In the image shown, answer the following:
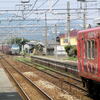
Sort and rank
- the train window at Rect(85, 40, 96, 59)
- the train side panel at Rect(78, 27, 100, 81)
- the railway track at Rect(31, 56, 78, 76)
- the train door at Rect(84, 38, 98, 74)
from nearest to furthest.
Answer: the train side panel at Rect(78, 27, 100, 81) → the train door at Rect(84, 38, 98, 74) → the train window at Rect(85, 40, 96, 59) → the railway track at Rect(31, 56, 78, 76)

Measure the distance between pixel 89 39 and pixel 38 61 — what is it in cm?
3948

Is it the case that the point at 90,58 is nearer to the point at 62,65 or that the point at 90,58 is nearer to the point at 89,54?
the point at 89,54

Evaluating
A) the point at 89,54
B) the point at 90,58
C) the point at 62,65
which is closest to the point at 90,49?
the point at 89,54

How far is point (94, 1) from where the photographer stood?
37.6 m

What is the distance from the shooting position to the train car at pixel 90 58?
13.5m

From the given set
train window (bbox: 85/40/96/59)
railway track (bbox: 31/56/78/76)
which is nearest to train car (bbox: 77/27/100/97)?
train window (bbox: 85/40/96/59)

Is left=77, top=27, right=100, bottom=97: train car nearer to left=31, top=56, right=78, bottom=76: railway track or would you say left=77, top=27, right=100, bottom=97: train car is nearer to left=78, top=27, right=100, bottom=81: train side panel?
left=78, top=27, right=100, bottom=81: train side panel

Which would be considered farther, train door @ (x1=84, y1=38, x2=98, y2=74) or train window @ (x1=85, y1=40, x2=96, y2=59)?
train window @ (x1=85, y1=40, x2=96, y2=59)

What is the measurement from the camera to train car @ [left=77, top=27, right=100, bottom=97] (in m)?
13.5

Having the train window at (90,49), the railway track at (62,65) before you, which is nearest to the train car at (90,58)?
the train window at (90,49)

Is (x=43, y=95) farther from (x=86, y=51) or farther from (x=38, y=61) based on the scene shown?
(x=38, y=61)

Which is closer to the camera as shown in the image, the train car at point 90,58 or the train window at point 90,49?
the train car at point 90,58

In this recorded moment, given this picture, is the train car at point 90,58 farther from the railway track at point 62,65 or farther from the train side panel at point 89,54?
the railway track at point 62,65

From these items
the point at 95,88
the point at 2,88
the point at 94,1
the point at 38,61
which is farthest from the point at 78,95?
the point at 38,61
